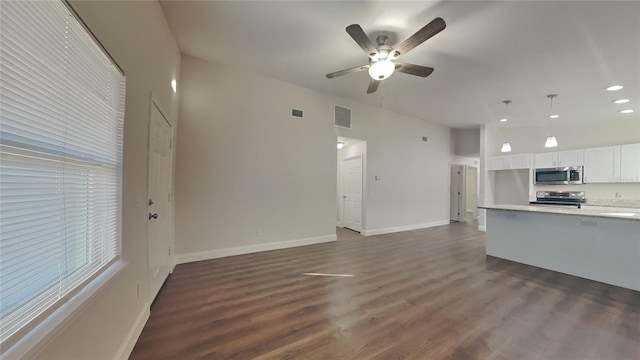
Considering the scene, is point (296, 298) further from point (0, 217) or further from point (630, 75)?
point (630, 75)

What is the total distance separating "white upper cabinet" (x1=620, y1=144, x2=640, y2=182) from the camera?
15.9 feet

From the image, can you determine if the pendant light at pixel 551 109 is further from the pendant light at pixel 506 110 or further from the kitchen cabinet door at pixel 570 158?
the kitchen cabinet door at pixel 570 158

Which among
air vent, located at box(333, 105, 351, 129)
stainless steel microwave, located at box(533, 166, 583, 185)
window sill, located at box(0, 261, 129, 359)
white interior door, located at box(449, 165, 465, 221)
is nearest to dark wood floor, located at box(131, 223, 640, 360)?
window sill, located at box(0, 261, 129, 359)

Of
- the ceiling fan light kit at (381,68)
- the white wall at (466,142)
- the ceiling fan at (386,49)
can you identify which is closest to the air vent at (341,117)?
the ceiling fan at (386,49)

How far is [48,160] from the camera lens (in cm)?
95

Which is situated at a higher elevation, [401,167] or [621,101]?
[621,101]

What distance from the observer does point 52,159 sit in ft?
3.19

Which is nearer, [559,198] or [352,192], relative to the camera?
[559,198]

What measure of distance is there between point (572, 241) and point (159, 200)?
5538 mm

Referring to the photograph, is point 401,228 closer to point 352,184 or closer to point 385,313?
point 352,184

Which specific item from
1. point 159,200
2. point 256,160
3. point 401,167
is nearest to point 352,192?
point 401,167

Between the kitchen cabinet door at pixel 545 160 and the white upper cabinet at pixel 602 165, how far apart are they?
0.53 meters

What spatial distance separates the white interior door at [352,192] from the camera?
5.97m

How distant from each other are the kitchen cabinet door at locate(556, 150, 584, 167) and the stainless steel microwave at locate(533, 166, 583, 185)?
0.12 metres
